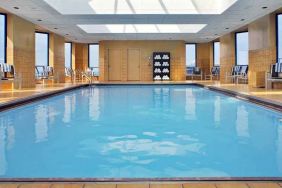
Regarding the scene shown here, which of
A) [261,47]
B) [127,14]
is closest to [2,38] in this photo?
[127,14]

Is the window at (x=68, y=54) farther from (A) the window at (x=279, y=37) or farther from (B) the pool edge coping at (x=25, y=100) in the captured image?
(A) the window at (x=279, y=37)

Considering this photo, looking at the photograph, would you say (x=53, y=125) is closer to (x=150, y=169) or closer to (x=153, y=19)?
(x=150, y=169)

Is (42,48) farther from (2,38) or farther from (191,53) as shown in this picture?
(191,53)

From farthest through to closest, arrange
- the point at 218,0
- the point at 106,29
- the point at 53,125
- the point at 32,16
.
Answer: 1. the point at 106,29
2. the point at 32,16
3. the point at 218,0
4. the point at 53,125

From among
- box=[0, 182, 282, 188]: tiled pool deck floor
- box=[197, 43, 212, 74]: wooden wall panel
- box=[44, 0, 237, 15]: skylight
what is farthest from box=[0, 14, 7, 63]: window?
box=[197, 43, 212, 74]: wooden wall panel

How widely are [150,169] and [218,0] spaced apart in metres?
8.11

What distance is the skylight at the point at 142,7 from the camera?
9570 mm

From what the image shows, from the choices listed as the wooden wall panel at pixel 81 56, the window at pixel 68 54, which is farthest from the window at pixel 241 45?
the window at pixel 68 54

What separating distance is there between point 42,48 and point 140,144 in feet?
44.4

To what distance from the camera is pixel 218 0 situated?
964cm

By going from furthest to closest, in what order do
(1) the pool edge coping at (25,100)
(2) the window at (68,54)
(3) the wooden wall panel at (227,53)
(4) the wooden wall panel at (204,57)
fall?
(4) the wooden wall panel at (204,57) < (2) the window at (68,54) < (3) the wooden wall panel at (227,53) < (1) the pool edge coping at (25,100)

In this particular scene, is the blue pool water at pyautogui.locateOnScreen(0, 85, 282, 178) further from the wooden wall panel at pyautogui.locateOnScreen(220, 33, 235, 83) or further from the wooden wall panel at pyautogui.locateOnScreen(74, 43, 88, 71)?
the wooden wall panel at pyautogui.locateOnScreen(74, 43, 88, 71)

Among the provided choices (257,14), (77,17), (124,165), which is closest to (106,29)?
(77,17)

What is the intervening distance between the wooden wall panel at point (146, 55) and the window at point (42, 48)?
135 inches
